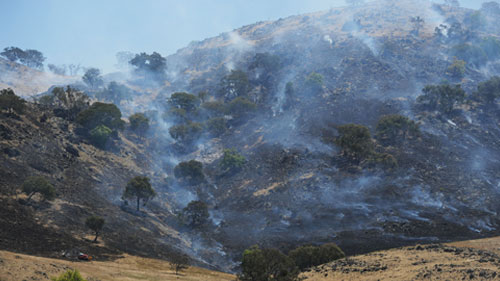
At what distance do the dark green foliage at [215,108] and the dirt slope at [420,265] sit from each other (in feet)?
328

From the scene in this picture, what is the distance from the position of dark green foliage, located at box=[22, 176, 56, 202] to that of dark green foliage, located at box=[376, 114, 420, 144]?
91036 mm

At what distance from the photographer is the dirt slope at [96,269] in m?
33.2

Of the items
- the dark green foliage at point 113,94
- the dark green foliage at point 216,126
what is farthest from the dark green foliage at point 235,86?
the dark green foliage at point 113,94

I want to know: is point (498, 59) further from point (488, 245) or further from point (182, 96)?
point (182, 96)

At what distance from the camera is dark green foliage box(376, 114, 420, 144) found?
104m

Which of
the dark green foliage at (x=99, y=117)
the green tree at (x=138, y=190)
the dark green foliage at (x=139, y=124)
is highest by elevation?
the dark green foliage at (x=139, y=124)

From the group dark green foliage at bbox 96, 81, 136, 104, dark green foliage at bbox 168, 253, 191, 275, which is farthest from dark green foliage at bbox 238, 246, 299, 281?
dark green foliage at bbox 96, 81, 136, 104

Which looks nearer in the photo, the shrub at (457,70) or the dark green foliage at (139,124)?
the dark green foliage at (139,124)

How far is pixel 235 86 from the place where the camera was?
157125mm

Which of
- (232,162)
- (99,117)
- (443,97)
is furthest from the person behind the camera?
(443,97)

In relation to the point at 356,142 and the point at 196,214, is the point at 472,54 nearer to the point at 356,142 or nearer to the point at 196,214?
the point at 356,142

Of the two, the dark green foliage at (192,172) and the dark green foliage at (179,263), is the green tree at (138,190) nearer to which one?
the dark green foliage at (192,172)

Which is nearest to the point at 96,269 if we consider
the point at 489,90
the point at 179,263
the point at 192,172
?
the point at 179,263

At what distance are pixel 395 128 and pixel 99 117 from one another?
96266 mm
